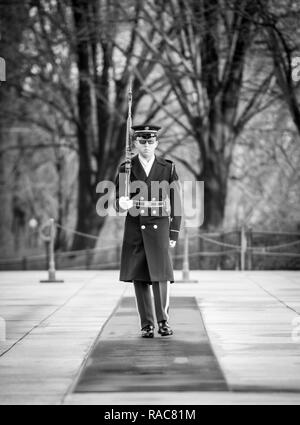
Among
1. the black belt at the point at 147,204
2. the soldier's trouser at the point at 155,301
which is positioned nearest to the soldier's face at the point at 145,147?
the black belt at the point at 147,204

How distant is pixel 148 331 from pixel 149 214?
1.26m

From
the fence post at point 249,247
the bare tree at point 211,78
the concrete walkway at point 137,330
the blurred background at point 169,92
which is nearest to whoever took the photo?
the concrete walkway at point 137,330

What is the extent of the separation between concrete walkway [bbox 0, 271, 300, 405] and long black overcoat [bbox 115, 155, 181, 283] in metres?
0.93

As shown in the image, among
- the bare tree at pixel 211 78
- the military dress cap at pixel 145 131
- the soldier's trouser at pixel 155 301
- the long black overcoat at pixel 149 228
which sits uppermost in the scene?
the bare tree at pixel 211 78

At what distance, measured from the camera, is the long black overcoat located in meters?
11.3

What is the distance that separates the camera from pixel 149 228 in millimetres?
11320

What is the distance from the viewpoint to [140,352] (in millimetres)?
10141

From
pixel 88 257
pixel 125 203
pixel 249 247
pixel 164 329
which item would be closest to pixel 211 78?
pixel 249 247

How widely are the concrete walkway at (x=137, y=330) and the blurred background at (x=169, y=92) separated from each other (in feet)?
16.9

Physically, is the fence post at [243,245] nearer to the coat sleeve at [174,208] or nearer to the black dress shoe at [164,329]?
the coat sleeve at [174,208]

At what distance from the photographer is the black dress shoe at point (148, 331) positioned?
11.3 meters
